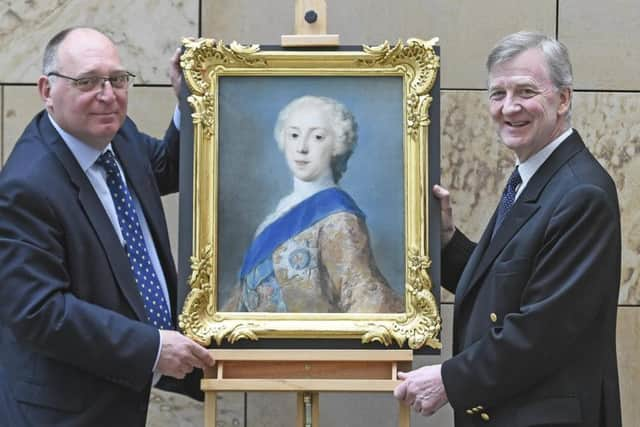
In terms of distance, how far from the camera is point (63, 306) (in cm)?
402

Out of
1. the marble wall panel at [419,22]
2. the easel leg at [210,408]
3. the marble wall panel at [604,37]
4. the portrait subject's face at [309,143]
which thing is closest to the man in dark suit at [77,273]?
the easel leg at [210,408]

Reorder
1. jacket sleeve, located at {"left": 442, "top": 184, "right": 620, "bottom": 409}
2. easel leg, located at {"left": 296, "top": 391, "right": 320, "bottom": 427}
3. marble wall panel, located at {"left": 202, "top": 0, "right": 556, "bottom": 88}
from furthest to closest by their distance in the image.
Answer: marble wall panel, located at {"left": 202, "top": 0, "right": 556, "bottom": 88}
easel leg, located at {"left": 296, "top": 391, "right": 320, "bottom": 427}
jacket sleeve, located at {"left": 442, "top": 184, "right": 620, "bottom": 409}

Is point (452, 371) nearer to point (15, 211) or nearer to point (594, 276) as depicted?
point (594, 276)

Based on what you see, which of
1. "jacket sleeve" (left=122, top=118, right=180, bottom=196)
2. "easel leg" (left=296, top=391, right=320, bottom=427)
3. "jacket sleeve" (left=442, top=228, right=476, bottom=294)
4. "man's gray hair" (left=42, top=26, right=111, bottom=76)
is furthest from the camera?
"jacket sleeve" (left=122, top=118, right=180, bottom=196)

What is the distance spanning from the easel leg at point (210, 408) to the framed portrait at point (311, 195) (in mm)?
186

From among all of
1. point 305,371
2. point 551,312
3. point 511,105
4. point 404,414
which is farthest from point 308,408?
point 511,105

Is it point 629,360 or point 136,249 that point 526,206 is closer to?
point 136,249

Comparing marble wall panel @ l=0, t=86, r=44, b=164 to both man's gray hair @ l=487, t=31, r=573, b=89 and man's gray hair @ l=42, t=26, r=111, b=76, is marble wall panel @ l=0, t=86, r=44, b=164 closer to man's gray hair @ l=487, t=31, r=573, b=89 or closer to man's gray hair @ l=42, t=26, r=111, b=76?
man's gray hair @ l=42, t=26, r=111, b=76

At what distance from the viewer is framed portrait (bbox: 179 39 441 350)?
14.0 ft

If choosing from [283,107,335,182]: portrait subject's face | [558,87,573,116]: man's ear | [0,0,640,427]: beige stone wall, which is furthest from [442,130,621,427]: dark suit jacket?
[0,0,640,427]: beige stone wall

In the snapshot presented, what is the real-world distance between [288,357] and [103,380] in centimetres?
64

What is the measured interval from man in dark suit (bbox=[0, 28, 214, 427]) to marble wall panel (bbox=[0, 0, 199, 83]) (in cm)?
129

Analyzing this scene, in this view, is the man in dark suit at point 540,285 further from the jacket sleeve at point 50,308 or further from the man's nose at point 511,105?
the jacket sleeve at point 50,308

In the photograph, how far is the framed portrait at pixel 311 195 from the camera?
426cm
